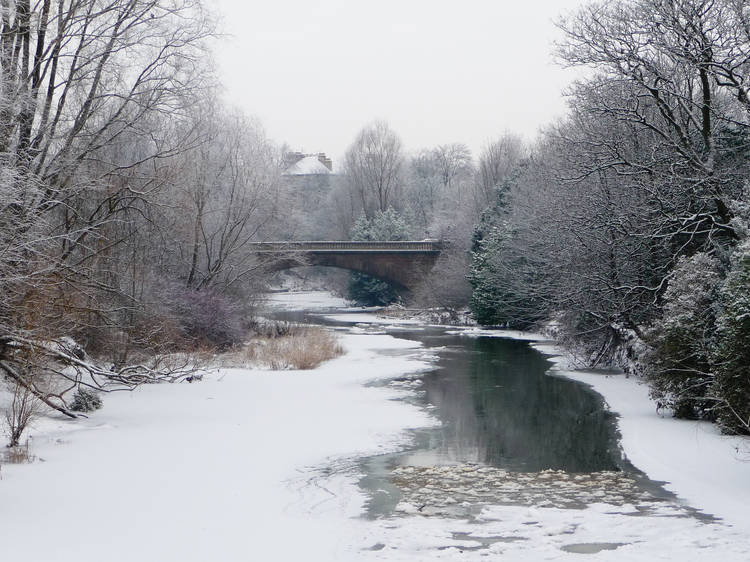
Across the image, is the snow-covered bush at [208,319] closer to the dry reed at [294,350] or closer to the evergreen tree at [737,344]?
the dry reed at [294,350]

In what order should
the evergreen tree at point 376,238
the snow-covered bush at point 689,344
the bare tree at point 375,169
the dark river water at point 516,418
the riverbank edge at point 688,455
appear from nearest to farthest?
1. the riverbank edge at point 688,455
2. the dark river water at point 516,418
3. the snow-covered bush at point 689,344
4. the evergreen tree at point 376,238
5. the bare tree at point 375,169

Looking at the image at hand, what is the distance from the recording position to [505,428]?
15.9 m

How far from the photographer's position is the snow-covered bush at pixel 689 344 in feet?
48.2

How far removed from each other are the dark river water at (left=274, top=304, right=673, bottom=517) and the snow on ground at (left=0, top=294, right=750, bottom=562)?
1.48 feet

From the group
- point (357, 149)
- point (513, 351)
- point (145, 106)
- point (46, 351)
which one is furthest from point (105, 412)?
point (357, 149)

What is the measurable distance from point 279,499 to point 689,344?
28.2 ft

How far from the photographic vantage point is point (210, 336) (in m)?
27.9

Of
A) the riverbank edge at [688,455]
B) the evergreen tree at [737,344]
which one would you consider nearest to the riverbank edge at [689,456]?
the riverbank edge at [688,455]

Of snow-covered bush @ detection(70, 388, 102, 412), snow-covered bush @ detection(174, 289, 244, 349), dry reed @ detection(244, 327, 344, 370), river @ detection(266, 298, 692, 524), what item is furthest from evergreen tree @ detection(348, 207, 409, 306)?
snow-covered bush @ detection(70, 388, 102, 412)

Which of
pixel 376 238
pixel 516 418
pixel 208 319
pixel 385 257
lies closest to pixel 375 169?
pixel 376 238

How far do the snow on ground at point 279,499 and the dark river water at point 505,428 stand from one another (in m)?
0.45

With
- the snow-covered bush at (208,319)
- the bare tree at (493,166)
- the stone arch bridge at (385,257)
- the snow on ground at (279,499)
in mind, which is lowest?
the snow on ground at (279,499)

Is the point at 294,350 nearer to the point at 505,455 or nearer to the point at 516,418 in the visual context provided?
the point at 516,418

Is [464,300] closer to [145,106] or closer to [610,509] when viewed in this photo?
[145,106]
